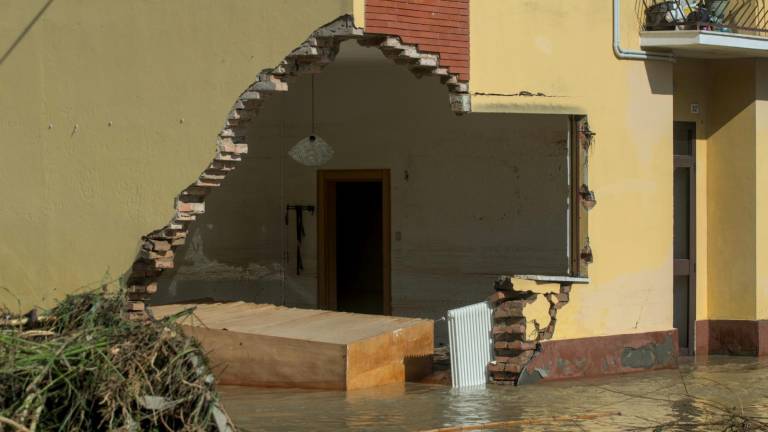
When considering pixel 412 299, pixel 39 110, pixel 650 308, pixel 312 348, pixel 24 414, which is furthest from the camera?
pixel 412 299

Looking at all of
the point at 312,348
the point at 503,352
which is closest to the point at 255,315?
the point at 312,348

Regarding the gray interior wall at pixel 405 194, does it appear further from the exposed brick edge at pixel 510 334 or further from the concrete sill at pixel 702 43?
the exposed brick edge at pixel 510 334

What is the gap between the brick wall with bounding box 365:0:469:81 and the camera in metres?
12.5

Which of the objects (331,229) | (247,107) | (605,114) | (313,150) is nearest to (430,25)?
(247,107)

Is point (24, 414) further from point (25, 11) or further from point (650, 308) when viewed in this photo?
point (650, 308)

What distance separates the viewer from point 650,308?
1443cm

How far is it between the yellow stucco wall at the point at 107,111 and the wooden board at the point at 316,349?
4.18 feet

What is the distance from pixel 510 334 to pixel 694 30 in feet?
13.1

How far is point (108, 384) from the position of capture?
7855 mm

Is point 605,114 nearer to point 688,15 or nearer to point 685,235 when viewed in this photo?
point 688,15

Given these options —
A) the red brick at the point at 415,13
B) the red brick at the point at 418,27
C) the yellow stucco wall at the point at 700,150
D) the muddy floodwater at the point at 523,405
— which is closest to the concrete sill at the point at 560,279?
the muddy floodwater at the point at 523,405

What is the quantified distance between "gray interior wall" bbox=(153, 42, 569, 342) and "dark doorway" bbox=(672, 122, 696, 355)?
1.65 metres

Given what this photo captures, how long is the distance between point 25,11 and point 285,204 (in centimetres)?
454

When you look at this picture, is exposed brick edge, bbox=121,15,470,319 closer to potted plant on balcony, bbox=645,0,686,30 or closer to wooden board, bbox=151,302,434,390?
wooden board, bbox=151,302,434,390
